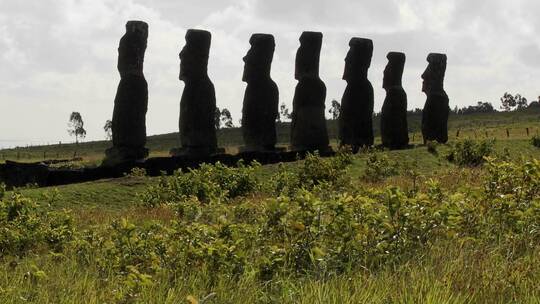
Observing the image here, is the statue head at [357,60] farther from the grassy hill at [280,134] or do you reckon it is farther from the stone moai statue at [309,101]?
the grassy hill at [280,134]

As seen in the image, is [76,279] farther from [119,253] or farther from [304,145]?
[304,145]

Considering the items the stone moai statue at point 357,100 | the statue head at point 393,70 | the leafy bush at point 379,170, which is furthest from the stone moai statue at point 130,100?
the statue head at point 393,70

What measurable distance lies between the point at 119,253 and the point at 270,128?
16.4 meters

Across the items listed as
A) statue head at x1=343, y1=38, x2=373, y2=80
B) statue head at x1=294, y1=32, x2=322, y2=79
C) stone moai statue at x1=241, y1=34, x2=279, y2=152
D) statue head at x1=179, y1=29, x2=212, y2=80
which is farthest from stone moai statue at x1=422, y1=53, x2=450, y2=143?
statue head at x1=179, y1=29, x2=212, y2=80

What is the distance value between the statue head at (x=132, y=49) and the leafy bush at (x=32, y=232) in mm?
10335

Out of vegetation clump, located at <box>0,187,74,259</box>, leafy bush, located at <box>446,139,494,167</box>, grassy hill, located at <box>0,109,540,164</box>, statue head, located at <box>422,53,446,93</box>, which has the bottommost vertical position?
vegetation clump, located at <box>0,187,74,259</box>

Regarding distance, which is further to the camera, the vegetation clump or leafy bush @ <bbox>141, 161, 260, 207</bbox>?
leafy bush @ <bbox>141, 161, 260, 207</bbox>

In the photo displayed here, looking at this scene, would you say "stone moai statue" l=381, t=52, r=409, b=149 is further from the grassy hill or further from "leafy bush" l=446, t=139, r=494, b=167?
the grassy hill

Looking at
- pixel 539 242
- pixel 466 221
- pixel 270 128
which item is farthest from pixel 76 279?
pixel 270 128

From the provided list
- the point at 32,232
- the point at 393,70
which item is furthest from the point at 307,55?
the point at 32,232

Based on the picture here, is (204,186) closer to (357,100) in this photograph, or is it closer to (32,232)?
(32,232)

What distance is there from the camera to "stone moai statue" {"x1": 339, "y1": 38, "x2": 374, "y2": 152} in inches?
961

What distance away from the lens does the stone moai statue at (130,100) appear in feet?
60.8

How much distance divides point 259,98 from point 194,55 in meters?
2.77
